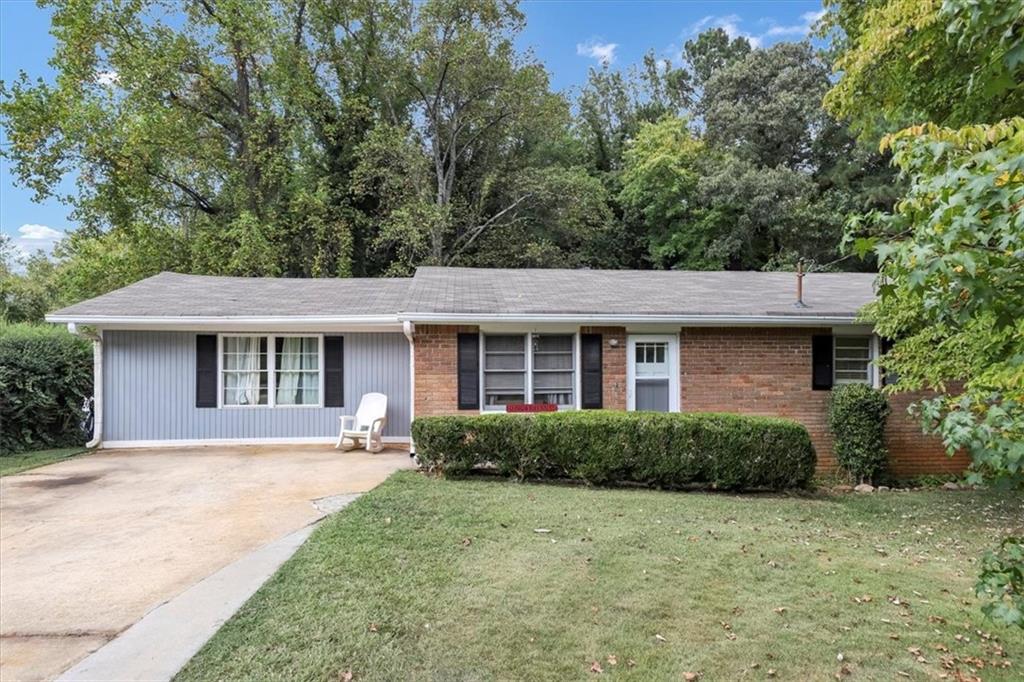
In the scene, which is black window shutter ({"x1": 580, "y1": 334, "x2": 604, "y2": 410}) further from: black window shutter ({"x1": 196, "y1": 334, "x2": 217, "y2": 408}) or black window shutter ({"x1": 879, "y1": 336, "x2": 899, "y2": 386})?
black window shutter ({"x1": 196, "y1": 334, "x2": 217, "y2": 408})

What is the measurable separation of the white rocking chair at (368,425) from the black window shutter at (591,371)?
11.9 ft

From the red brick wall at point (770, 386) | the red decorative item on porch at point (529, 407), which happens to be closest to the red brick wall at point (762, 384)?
the red brick wall at point (770, 386)

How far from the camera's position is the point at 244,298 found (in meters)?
11.2

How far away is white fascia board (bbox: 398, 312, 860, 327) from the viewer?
8680mm

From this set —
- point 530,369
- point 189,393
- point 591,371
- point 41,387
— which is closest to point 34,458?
point 41,387

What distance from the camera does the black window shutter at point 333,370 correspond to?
35.4 feet

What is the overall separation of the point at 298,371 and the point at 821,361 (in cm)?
936

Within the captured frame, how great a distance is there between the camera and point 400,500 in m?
6.06

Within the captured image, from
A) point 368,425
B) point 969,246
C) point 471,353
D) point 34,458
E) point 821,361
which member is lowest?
point 34,458

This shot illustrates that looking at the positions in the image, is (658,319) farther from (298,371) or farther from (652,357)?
(298,371)

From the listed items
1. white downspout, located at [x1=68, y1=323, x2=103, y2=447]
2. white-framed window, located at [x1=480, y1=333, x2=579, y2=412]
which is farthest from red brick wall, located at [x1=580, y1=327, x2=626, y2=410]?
white downspout, located at [x1=68, y1=323, x2=103, y2=447]

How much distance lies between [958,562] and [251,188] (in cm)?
2108

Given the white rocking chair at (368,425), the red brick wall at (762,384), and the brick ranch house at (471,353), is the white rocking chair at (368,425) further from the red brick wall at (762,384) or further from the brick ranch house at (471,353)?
the red brick wall at (762,384)

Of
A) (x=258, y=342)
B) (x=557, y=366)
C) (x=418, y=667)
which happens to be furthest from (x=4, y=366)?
(x=418, y=667)
